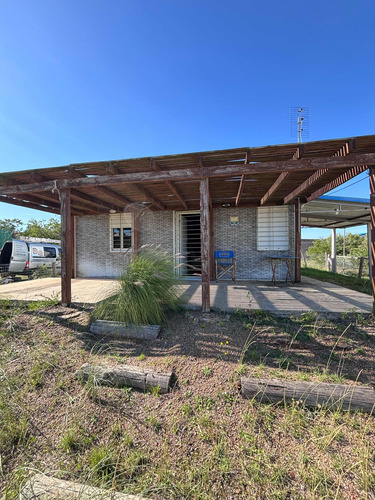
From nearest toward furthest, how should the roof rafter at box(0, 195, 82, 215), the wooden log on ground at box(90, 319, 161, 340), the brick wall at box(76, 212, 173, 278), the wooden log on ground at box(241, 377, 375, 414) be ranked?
the wooden log on ground at box(241, 377, 375, 414)
the wooden log on ground at box(90, 319, 161, 340)
the roof rafter at box(0, 195, 82, 215)
the brick wall at box(76, 212, 173, 278)

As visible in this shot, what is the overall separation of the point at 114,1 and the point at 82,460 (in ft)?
25.3

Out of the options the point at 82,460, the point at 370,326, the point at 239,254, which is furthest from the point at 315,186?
the point at 82,460

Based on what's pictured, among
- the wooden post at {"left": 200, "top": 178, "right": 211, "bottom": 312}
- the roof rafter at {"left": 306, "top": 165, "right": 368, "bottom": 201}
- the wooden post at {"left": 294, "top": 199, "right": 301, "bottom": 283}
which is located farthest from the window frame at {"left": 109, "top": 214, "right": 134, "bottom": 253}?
the roof rafter at {"left": 306, "top": 165, "right": 368, "bottom": 201}

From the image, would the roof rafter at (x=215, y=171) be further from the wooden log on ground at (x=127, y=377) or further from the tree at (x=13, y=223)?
the tree at (x=13, y=223)

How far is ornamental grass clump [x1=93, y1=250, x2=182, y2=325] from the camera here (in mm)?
2977

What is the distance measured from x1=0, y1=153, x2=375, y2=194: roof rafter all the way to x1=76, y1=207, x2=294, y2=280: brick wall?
2834 mm

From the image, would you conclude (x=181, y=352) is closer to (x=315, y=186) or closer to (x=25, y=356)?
(x=25, y=356)

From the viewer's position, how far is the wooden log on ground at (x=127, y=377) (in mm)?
1980

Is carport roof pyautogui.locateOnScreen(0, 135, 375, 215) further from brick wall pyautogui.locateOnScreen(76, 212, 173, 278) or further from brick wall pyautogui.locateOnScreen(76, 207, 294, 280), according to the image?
brick wall pyautogui.locateOnScreen(76, 212, 173, 278)

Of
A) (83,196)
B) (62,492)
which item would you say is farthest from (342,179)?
(83,196)

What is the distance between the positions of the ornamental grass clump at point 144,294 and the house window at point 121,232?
183 inches

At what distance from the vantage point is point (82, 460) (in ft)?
4.51

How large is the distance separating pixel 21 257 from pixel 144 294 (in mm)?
9055

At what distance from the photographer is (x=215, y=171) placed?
361 cm
